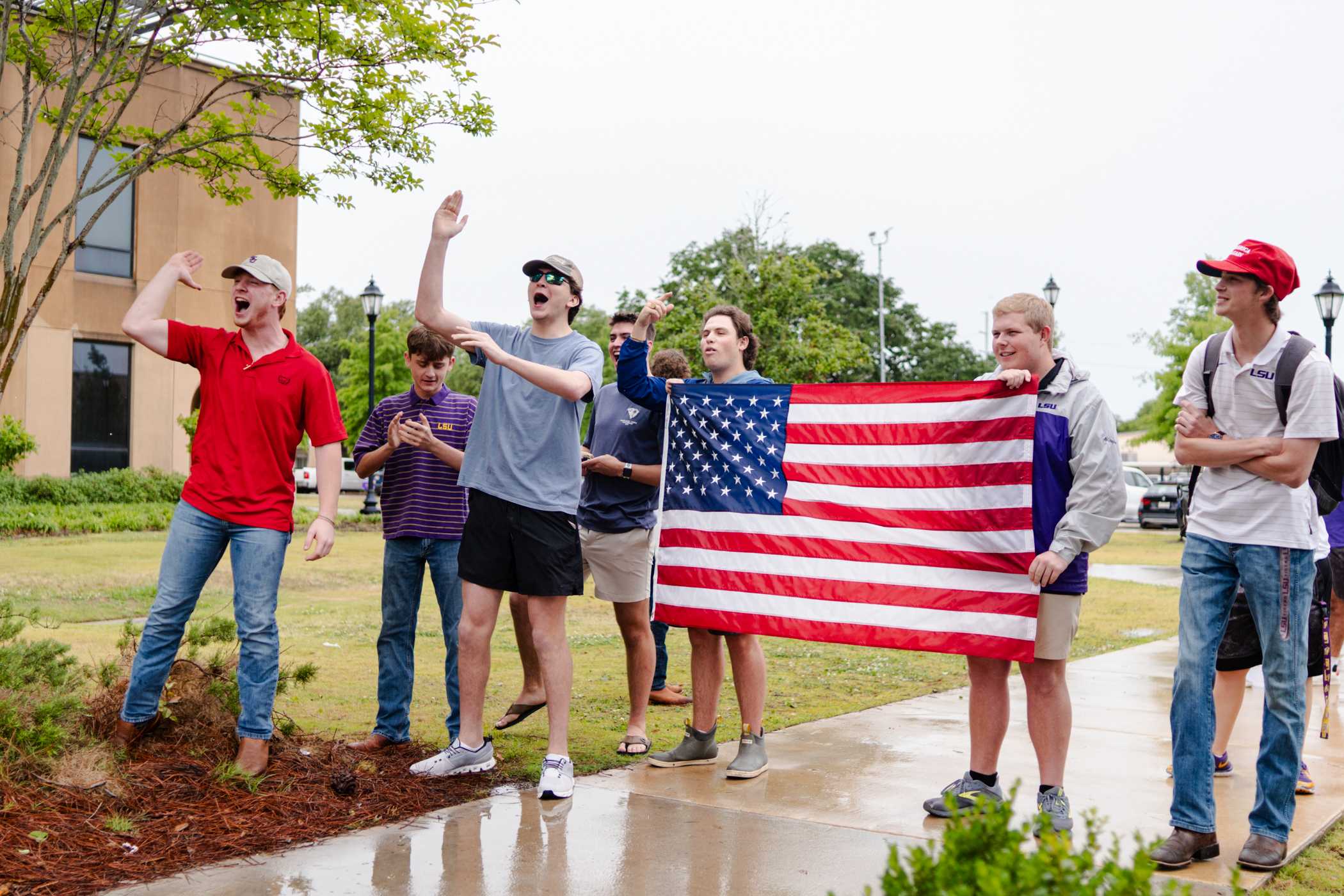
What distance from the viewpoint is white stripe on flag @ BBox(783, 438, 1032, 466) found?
502cm

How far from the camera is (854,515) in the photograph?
18.4 ft

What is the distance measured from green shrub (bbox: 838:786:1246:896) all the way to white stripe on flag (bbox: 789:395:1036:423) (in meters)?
2.99

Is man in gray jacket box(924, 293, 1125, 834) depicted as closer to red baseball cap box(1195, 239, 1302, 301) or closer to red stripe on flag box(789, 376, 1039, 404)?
red stripe on flag box(789, 376, 1039, 404)

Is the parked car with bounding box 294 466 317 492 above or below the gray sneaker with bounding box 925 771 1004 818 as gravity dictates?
below

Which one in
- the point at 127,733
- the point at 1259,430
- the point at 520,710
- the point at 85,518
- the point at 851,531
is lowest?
the point at 85,518

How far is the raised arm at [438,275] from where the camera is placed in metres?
5.23

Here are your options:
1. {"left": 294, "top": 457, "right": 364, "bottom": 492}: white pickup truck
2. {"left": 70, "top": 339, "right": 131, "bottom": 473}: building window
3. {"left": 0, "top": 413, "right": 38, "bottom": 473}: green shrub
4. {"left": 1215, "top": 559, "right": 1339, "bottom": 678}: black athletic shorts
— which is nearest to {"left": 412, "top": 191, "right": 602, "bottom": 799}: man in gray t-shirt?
{"left": 1215, "top": 559, "right": 1339, "bottom": 678}: black athletic shorts

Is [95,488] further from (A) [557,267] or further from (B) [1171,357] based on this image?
(B) [1171,357]

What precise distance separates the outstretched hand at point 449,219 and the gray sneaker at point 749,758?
2.72m

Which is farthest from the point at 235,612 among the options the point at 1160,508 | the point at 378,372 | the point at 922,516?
the point at 378,372

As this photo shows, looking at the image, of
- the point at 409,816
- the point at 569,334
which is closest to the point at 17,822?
the point at 409,816

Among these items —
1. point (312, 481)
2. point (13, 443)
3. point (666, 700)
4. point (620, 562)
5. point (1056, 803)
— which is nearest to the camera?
point (1056, 803)

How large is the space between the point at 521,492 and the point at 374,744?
62.8 inches

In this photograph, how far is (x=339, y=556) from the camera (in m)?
19.0
